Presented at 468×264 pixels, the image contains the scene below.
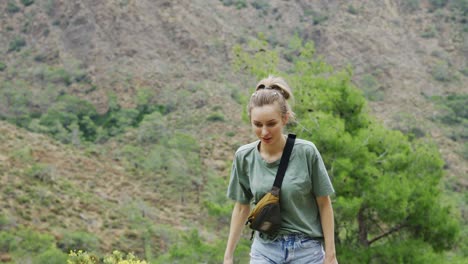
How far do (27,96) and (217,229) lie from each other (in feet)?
51.2

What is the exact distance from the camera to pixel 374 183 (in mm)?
10992

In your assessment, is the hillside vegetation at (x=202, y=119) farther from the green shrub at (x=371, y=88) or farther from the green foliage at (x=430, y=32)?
the green foliage at (x=430, y=32)

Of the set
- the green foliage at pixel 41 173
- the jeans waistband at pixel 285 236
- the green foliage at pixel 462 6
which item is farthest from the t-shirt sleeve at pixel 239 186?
the green foliage at pixel 462 6

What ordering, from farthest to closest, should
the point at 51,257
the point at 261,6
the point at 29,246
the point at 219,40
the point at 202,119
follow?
the point at 261,6 < the point at 219,40 < the point at 202,119 < the point at 29,246 < the point at 51,257

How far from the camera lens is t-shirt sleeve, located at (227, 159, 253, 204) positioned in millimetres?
3123

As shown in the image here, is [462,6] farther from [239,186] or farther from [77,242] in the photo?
[239,186]

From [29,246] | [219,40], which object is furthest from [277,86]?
[219,40]

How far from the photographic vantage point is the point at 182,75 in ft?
116

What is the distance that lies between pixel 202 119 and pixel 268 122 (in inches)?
1087

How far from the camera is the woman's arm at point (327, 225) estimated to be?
295cm

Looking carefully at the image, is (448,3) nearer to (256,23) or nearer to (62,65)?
(256,23)

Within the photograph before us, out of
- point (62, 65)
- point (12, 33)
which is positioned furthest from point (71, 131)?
point (12, 33)

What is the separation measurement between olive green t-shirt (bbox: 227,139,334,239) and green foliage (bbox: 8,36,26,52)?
116 feet

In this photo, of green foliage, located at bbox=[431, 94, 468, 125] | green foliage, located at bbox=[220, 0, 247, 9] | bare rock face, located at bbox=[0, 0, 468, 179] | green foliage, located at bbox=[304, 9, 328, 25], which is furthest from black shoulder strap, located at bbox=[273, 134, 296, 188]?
green foliage, located at bbox=[304, 9, 328, 25]
